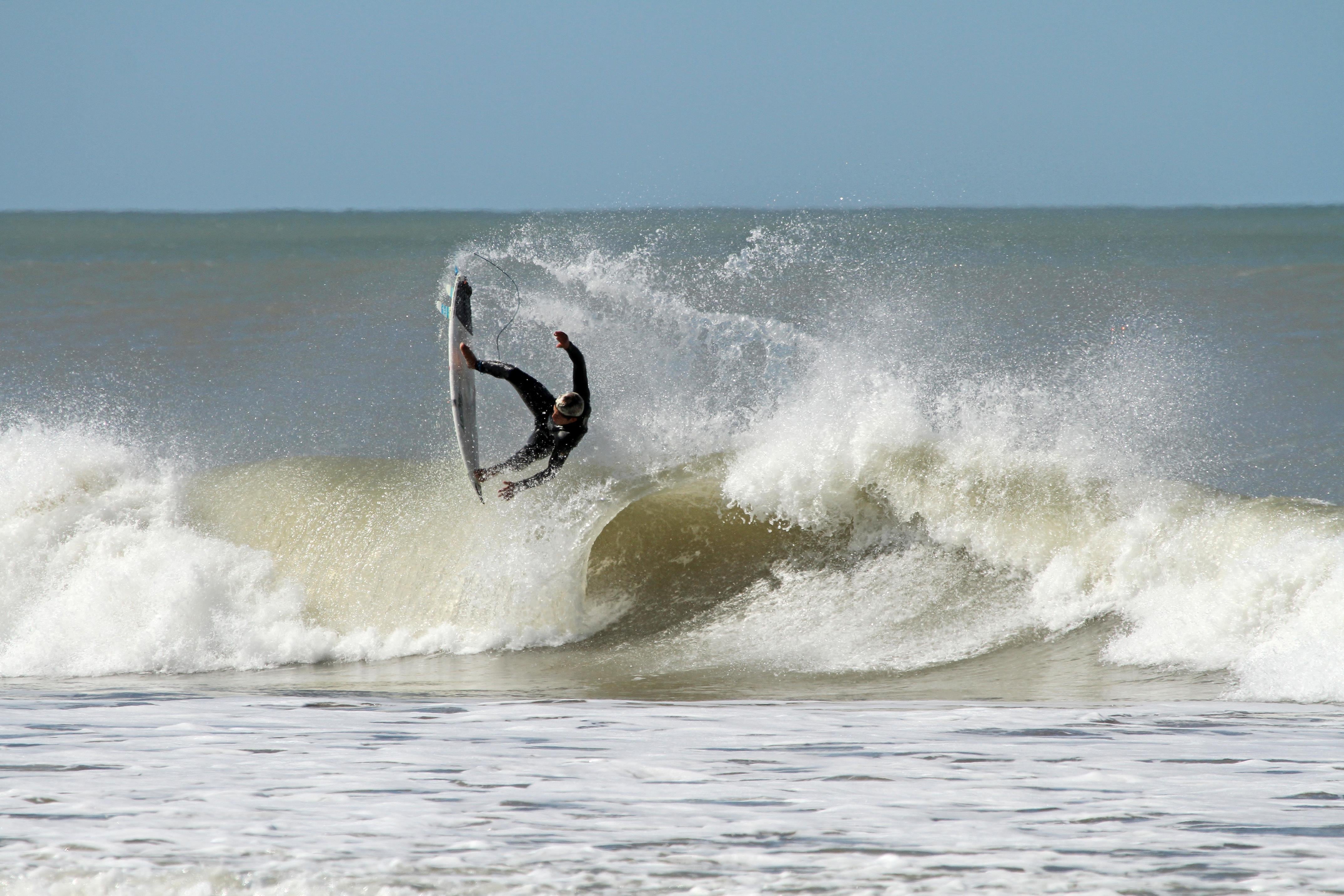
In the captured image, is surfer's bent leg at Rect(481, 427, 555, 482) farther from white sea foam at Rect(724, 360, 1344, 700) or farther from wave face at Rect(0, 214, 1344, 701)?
white sea foam at Rect(724, 360, 1344, 700)

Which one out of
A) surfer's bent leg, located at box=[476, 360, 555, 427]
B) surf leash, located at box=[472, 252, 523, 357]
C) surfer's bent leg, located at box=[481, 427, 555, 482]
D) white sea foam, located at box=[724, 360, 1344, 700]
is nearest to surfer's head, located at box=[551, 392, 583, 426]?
surfer's bent leg, located at box=[476, 360, 555, 427]

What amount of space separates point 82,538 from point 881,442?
5.78 meters

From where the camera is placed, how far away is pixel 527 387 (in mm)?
7402

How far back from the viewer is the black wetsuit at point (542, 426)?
23.9 ft

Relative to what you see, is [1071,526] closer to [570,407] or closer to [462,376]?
[570,407]

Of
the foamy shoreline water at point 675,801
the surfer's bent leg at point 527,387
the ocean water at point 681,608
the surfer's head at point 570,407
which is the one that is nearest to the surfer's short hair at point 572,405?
the surfer's head at point 570,407

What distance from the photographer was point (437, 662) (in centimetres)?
760

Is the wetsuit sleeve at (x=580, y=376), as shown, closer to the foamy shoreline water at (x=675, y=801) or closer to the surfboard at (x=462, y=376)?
the surfboard at (x=462, y=376)

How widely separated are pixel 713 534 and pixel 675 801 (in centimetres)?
469

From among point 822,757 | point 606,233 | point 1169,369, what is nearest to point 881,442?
point 822,757

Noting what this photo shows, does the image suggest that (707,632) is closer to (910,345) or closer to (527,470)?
(527,470)

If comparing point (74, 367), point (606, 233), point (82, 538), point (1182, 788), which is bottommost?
point (1182, 788)

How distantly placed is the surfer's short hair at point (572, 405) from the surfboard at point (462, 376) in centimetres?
77

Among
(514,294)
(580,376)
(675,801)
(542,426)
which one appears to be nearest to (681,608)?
(542,426)
